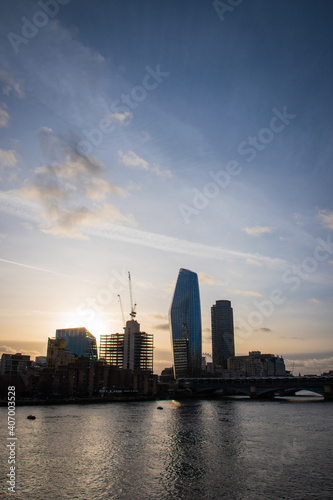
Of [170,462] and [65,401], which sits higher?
[170,462]

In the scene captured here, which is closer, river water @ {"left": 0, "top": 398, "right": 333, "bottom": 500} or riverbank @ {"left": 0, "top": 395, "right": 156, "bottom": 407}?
river water @ {"left": 0, "top": 398, "right": 333, "bottom": 500}

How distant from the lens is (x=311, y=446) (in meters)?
64.2

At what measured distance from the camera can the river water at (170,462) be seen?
39562mm

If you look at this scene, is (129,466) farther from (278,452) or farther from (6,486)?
(278,452)

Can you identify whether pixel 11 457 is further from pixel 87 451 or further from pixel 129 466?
pixel 129 466

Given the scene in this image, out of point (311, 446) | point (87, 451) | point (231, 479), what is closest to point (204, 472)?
point (231, 479)

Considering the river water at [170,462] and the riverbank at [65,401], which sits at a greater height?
the river water at [170,462]

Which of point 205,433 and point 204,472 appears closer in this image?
point 204,472

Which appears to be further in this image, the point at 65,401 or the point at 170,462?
the point at 65,401

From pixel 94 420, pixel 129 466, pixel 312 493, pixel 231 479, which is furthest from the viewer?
pixel 94 420

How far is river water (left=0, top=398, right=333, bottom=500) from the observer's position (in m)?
39.6

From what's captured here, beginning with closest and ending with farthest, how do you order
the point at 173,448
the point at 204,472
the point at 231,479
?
the point at 231,479
the point at 204,472
the point at 173,448

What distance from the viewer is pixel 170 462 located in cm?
5250

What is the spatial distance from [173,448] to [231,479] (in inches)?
850
